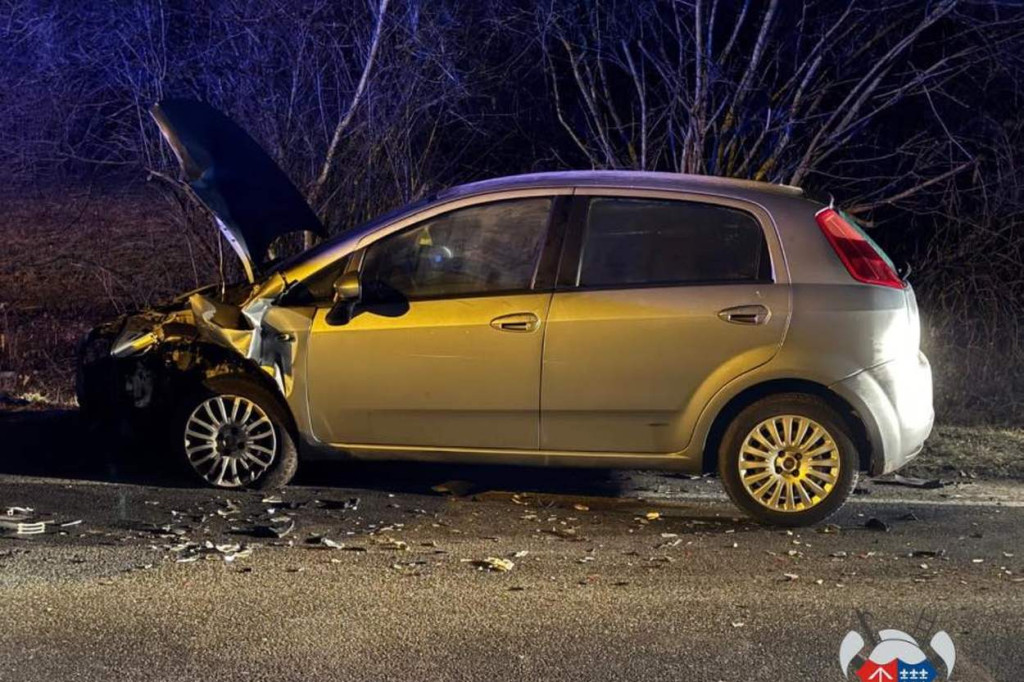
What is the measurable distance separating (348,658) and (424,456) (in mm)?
2122

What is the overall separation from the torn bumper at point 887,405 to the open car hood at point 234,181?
3350mm

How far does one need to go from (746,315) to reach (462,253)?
57.8 inches

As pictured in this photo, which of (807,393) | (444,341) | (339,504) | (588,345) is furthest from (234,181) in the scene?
(807,393)

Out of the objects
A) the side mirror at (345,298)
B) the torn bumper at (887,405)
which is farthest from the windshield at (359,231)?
the torn bumper at (887,405)

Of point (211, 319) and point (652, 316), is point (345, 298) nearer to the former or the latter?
point (211, 319)

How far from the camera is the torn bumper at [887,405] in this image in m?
6.12

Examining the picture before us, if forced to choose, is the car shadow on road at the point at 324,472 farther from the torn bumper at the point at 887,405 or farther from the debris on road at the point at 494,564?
the torn bumper at the point at 887,405

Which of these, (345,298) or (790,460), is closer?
(790,460)

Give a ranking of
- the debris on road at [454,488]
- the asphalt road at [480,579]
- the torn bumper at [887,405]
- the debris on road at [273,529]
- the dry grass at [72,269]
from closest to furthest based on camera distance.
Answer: the asphalt road at [480,579]
the debris on road at [273,529]
the torn bumper at [887,405]
the debris on road at [454,488]
the dry grass at [72,269]

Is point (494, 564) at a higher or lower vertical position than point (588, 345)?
lower

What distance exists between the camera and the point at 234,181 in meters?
7.69

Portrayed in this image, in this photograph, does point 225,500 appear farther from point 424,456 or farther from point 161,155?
point 161,155

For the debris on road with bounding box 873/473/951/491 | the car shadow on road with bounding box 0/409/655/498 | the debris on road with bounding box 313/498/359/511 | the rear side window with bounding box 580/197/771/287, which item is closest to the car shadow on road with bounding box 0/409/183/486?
the car shadow on road with bounding box 0/409/655/498

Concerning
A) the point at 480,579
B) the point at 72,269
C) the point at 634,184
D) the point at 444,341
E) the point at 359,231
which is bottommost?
the point at 480,579
